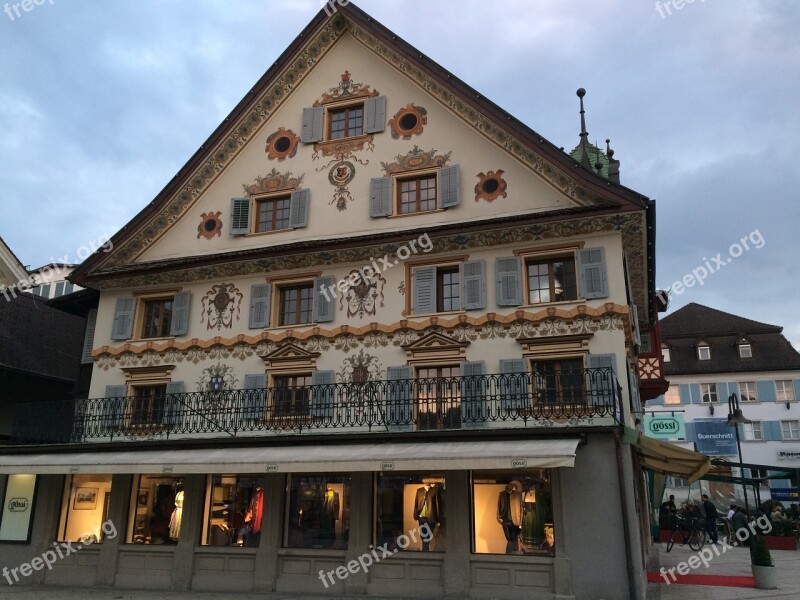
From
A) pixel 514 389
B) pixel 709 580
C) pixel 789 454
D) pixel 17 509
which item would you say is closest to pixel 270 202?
pixel 514 389

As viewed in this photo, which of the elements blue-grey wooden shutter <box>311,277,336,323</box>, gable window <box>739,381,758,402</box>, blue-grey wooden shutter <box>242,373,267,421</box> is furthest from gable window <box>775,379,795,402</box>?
blue-grey wooden shutter <box>242,373,267,421</box>

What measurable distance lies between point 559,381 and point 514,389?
100cm

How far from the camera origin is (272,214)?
1994cm

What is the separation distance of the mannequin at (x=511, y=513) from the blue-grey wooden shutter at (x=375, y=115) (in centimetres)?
1004

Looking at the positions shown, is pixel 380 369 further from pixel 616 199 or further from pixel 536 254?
pixel 616 199

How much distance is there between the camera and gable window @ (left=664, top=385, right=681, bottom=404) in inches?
1951

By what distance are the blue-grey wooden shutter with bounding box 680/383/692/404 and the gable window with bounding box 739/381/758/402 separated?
3.22 m

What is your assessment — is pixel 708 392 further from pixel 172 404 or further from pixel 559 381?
pixel 172 404

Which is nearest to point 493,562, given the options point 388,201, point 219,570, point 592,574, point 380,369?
point 592,574

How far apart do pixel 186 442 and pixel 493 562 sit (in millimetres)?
7818

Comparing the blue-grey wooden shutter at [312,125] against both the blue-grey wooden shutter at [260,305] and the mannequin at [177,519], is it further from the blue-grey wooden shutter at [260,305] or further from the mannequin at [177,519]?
the mannequin at [177,519]

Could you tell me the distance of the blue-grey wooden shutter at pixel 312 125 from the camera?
19.8 metres

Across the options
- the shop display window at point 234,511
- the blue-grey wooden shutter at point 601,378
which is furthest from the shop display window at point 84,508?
the blue-grey wooden shutter at point 601,378

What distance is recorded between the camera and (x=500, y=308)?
1661 cm
